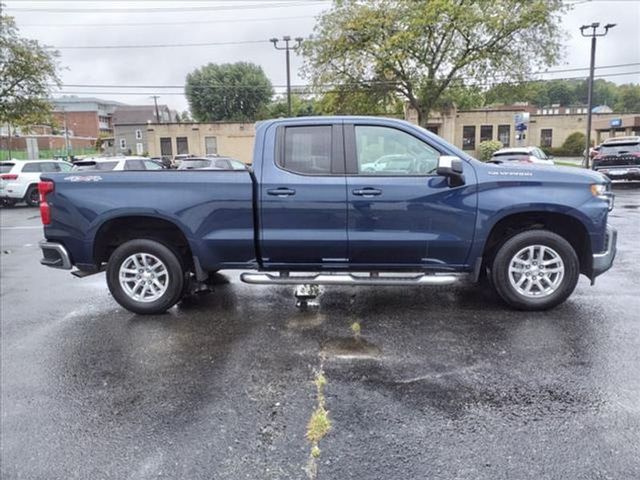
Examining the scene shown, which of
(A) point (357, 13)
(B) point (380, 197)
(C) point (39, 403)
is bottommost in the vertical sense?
(C) point (39, 403)

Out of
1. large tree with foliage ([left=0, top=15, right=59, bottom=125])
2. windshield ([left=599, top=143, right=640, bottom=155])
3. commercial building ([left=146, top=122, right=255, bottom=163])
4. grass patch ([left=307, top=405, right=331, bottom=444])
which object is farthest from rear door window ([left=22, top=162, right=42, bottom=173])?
commercial building ([left=146, top=122, right=255, bottom=163])

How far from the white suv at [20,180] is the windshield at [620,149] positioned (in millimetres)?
20529

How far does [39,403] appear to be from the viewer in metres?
3.46

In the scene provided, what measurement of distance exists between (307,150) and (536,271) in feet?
8.37

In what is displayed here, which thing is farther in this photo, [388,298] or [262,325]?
[388,298]

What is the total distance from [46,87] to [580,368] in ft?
99.1

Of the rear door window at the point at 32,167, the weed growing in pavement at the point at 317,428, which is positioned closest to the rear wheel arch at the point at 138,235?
the weed growing in pavement at the point at 317,428

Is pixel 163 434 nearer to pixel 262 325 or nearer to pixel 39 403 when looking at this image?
pixel 39 403

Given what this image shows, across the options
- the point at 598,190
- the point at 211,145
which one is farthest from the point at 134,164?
the point at 211,145

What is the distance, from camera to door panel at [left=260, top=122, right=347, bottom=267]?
4.74m

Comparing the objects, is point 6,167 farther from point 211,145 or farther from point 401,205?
point 211,145

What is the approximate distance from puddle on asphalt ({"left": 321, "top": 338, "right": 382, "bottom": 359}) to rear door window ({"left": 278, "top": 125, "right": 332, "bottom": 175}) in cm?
161

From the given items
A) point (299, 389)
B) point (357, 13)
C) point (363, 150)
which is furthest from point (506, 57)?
point (299, 389)

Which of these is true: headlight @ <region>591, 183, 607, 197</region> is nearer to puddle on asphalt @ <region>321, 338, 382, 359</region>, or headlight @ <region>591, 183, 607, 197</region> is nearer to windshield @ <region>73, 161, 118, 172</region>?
puddle on asphalt @ <region>321, 338, 382, 359</region>
